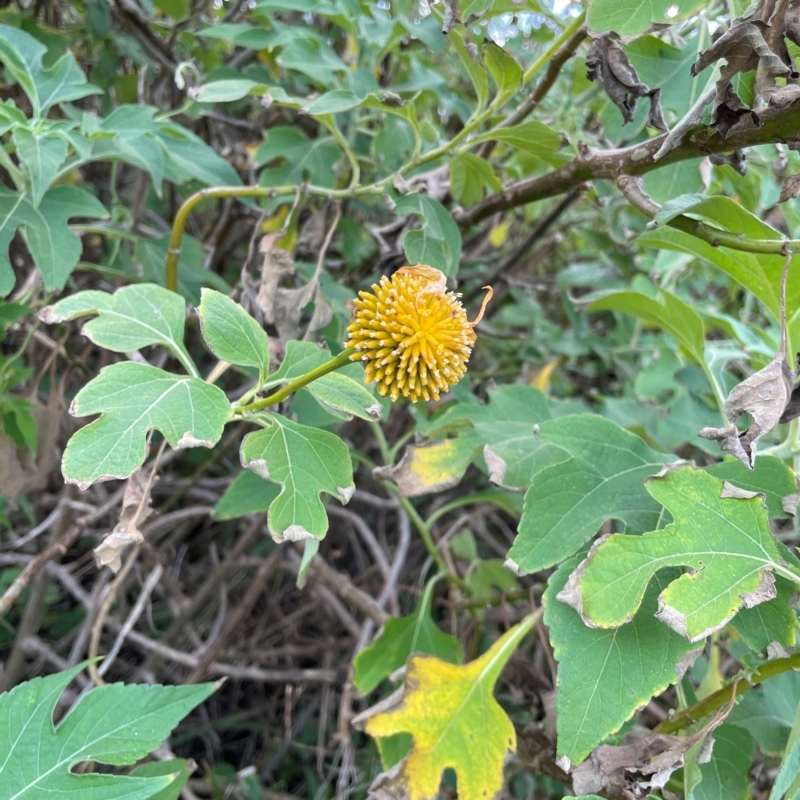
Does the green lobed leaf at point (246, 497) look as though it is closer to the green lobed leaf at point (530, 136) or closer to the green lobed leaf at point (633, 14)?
the green lobed leaf at point (530, 136)

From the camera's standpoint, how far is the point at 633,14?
27.6 inches

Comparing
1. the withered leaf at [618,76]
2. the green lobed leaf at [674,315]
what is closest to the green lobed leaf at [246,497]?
the green lobed leaf at [674,315]

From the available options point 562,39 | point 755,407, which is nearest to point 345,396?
point 755,407

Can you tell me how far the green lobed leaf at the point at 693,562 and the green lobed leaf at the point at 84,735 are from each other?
511mm

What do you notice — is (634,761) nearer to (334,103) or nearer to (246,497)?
(246,497)

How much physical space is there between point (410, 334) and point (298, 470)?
0.20 meters

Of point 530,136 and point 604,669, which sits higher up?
point 530,136

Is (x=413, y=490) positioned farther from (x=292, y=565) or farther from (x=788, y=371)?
(x=292, y=565)

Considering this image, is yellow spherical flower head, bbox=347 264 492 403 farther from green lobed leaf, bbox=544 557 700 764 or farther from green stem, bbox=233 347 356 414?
green lobed leaf, bbox=544 557 700 764

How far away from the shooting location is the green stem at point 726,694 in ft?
2.32

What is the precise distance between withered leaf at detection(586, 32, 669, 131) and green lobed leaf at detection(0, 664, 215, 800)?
38.1 inches

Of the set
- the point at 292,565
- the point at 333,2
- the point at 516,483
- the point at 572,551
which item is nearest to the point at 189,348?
the point at 292,565

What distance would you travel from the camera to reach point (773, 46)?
0.63m

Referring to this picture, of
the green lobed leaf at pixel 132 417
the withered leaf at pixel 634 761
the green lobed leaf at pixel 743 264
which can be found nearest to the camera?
the green lobed leaf at pixel 132 417
